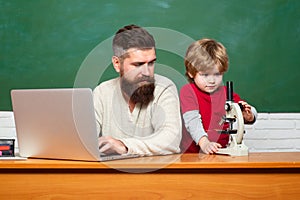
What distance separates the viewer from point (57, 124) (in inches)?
71.8

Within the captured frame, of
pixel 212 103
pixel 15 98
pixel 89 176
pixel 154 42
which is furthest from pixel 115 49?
pixel 89 176

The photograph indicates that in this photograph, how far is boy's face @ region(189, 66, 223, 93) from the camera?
2465 mm

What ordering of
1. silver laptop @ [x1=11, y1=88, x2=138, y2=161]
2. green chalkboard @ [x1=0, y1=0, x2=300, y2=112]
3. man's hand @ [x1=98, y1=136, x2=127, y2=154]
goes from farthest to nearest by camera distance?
green chalkboard @ [x1=0, y1=0, x2=300, y2=112] → man's hand @ [x1=98, y1=136, x2=127, y2=154] → silver laptop @ [x1=11, y1=88, x2=138, y2=161]

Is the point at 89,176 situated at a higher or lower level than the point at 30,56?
lower

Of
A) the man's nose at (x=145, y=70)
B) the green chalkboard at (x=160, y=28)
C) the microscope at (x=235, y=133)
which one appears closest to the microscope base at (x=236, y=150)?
the microscope at (x=235, y=133)

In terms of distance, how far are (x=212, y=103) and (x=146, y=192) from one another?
84cm

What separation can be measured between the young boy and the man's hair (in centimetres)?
28

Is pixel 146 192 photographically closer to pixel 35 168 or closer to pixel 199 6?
pixel 35 168

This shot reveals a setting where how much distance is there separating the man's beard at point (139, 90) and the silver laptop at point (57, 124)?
1.13 ft

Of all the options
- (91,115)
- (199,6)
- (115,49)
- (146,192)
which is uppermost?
(199,6)

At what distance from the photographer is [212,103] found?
8.20 feet

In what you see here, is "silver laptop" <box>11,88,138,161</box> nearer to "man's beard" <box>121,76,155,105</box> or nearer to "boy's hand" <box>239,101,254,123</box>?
"man's beard" <box>121,76,155,105</box>

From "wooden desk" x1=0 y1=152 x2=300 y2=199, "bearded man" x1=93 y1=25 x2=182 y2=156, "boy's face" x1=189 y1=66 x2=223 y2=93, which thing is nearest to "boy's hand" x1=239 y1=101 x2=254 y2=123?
"boy's face" x1=189 y1=66 x2=223 y2=93

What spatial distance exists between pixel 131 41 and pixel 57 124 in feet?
2.39
